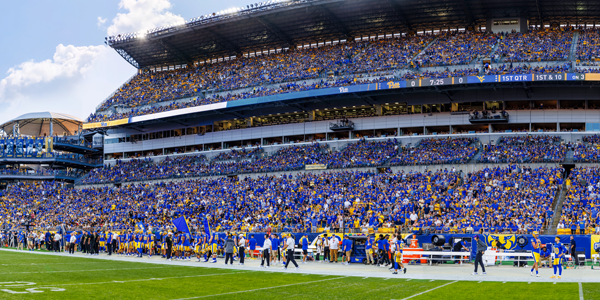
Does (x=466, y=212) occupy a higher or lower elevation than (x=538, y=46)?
lower

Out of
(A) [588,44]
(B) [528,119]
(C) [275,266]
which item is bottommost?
(C) [275,266]

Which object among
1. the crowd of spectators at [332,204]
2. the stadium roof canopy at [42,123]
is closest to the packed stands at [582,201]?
the crowd of spectators at [332,204]

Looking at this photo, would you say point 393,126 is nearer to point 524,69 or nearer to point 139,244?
point 524,69

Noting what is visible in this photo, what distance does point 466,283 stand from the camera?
1644 centimetres

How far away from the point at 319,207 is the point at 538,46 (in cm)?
2764

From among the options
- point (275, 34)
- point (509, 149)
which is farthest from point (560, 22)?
point (275, 34)

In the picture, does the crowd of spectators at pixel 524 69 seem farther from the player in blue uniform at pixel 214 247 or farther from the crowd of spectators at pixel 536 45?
the player in blue uniform at pixel 214 247

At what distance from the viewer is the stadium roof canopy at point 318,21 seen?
54.1 m

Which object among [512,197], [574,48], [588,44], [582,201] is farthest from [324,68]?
A: [582,201]

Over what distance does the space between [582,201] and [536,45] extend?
75.3ft

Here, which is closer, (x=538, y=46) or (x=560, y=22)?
(x=538, y=46)

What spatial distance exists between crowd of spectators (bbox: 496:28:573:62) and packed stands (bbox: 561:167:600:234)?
14055 mm

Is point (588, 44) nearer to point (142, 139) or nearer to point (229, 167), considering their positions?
point (229, 167)

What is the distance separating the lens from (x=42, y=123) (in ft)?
269
